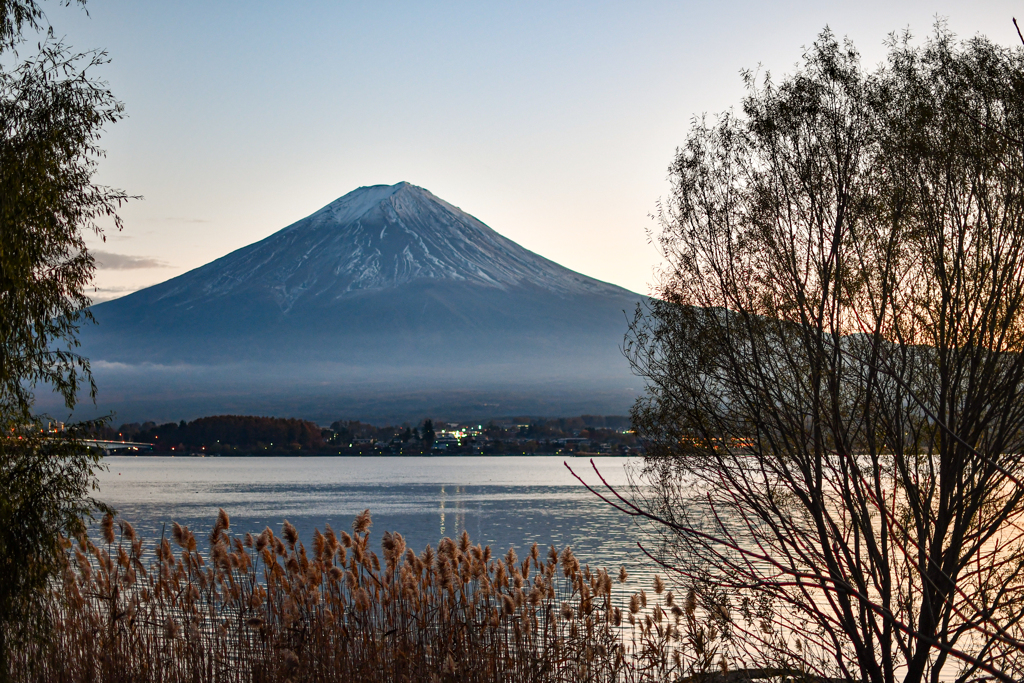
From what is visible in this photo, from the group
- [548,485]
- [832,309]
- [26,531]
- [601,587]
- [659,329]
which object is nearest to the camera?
[26,531]

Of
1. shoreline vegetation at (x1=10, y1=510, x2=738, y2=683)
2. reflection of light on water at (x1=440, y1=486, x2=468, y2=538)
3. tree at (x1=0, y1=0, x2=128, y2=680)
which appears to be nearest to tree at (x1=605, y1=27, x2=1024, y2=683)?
shoreline vegetation at (x1=10, y1=510, x2=738, y2=683)

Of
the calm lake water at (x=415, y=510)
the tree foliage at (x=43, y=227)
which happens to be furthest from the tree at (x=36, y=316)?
the calm lake water at (x=415, y=510)

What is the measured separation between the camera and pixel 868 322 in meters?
10.4

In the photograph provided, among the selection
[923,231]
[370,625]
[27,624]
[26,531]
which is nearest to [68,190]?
[26,531]

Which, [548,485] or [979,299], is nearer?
[979,299]

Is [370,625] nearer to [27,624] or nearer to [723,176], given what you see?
[27,624]

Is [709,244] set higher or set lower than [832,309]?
higher

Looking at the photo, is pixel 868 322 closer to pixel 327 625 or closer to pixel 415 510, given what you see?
pixel 327 625

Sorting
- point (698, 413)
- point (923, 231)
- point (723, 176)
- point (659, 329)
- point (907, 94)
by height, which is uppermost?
point (907, 94)

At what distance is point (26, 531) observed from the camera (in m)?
9.66

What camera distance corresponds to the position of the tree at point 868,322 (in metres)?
9.73

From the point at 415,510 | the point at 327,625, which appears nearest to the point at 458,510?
the point at 415,510

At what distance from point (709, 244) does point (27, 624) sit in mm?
8806

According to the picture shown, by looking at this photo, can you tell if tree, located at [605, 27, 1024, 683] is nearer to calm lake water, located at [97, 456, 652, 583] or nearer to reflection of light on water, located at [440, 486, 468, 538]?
calm lake water, located at [97, 456, 652, 583]
